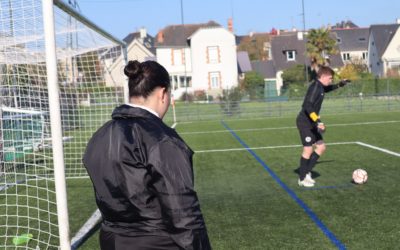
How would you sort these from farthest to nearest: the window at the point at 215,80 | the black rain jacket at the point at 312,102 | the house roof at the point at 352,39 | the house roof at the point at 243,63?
1. the house roof at the point at 352,39
2. the house roof at the point at 243,63
3. the window at the point at 215,80
4. the black rain jacket at the point at 312,102

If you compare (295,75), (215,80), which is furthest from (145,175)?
(295,75)

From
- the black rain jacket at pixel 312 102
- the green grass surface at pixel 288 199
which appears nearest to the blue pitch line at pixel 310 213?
the green grass surface at pixel 288 199

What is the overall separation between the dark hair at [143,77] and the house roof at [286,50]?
63867 mm

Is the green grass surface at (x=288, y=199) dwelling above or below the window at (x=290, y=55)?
below

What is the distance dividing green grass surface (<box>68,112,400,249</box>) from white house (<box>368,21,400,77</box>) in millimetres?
53301

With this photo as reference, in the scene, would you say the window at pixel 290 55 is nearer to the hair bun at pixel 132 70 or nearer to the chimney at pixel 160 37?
the chimney at pixel 160 37

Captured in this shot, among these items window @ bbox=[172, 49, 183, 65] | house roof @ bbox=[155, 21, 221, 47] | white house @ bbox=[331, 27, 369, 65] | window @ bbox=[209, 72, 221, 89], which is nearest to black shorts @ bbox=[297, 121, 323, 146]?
window @ bbox=[209, 72, 221, 89]

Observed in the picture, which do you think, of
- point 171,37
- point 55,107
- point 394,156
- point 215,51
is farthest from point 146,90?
point 171,37

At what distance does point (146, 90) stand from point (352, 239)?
12.8 feet

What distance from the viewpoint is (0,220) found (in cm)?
727

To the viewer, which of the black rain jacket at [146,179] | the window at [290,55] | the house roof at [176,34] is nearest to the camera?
the black rain jacket at [146,179]

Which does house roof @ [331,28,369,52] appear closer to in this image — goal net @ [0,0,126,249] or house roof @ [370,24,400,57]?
house roof @ [370,24,400,57]

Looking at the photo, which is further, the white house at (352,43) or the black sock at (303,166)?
the white house at (352,43)

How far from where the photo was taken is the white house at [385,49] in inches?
2514
